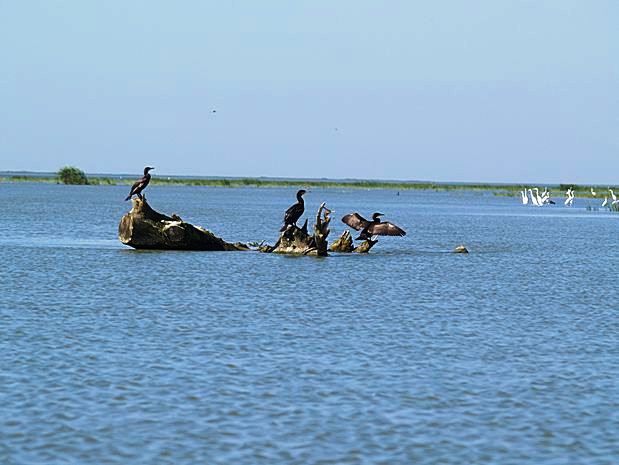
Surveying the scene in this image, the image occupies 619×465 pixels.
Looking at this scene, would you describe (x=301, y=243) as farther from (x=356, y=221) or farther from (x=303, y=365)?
(x=303, y=365)

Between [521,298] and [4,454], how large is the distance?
1879 cm

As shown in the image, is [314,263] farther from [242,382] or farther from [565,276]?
[242,382]

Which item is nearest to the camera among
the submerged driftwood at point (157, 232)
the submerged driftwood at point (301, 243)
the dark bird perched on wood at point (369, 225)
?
the submerged driftwood at point (301, 243)

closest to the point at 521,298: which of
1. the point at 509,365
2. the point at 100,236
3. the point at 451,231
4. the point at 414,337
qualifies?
the point at 414,337

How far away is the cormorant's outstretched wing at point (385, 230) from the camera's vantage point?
38.5 meters

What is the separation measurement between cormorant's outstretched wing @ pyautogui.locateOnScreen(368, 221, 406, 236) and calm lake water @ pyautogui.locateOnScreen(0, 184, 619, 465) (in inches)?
90.4

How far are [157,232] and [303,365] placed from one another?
22.1 meters

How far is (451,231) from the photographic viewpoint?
6825 centimetres

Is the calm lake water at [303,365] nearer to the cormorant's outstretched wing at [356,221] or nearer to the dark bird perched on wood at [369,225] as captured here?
the dark bird perched on wood at [369,225]

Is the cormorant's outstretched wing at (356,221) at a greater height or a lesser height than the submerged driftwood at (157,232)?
greater

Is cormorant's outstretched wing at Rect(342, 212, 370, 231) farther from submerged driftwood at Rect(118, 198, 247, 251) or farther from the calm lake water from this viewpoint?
submerged driftwood at Rect(118, 198, 247, 251)

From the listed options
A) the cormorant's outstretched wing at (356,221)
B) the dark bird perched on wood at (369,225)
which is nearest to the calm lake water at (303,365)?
the dark bird perched on wood at (369,225)

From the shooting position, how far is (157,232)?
128 ft

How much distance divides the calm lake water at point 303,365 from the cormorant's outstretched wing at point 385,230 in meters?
2.30
